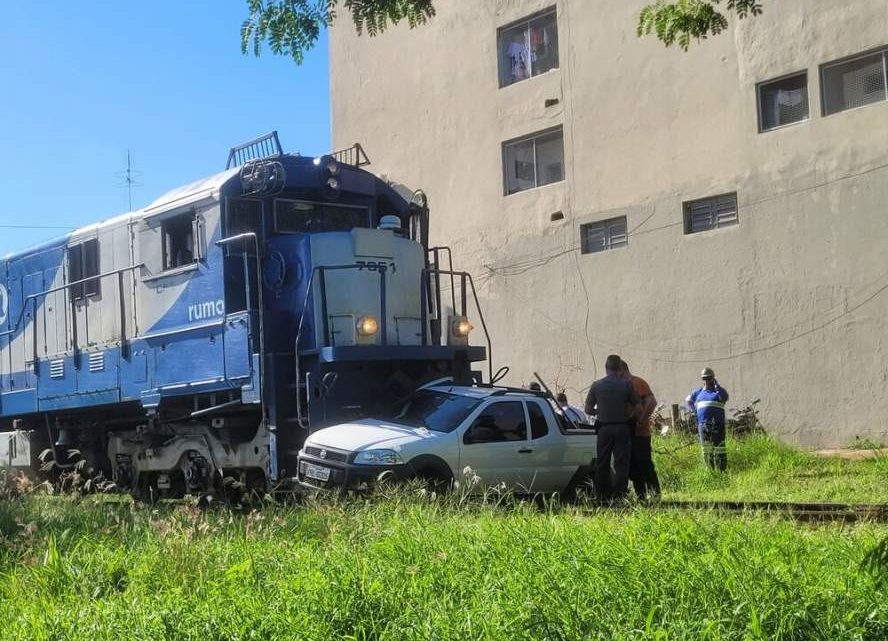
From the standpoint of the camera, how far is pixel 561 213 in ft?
71.7

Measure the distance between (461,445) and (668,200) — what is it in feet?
33.2

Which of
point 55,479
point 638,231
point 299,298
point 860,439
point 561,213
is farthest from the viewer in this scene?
point 561,213

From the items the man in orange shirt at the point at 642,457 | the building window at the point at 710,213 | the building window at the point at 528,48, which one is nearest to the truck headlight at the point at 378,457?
the man in orange shirt at the point at 642,457

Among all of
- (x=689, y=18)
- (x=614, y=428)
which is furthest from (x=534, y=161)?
(x=689, y=18)

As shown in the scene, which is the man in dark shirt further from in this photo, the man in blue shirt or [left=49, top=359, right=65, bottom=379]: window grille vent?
[left=49, top=359, right=65, bottom=379]: window grille vent

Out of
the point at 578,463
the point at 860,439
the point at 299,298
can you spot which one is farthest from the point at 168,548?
the point at 860,439

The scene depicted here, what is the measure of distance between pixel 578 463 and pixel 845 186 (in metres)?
8.18

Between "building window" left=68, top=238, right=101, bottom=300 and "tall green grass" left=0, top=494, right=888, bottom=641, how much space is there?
6.90 m

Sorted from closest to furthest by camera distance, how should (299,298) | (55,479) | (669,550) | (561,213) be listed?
(669,550), (299,298), (55,479), (561,213)

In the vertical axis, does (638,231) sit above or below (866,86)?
below

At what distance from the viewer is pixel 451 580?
5930mm

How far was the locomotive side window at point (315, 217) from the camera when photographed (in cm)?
1296

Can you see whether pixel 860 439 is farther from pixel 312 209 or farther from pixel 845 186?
pixel 312 209

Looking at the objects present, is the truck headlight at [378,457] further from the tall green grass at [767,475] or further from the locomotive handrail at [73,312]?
the locomotive handrail at [73,312]
